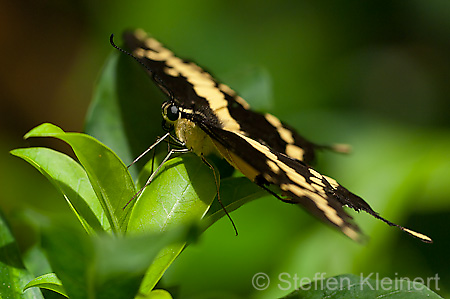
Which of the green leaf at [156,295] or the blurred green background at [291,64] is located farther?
the blurred green background at [291,64]

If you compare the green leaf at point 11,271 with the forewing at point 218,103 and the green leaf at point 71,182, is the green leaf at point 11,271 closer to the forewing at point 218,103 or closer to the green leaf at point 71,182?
the green leaf at point 71,182

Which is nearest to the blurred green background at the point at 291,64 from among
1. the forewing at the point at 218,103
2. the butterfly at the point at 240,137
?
the forewing at the point at 218,103

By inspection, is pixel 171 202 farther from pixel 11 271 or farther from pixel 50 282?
pixel 11 271

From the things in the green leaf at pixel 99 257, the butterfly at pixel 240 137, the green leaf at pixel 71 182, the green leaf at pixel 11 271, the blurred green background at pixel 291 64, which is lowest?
the green leaf at pixel 11 271

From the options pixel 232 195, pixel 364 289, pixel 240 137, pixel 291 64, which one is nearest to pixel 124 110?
pixel 240 137

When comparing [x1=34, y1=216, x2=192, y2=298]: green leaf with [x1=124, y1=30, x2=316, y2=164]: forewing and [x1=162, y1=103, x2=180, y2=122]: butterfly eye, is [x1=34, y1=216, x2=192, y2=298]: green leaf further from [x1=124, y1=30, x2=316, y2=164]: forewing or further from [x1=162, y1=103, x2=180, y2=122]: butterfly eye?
[x1=124, y1=30, x2=316, y2=164]: forewing

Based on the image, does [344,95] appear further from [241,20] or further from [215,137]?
[215,137]
